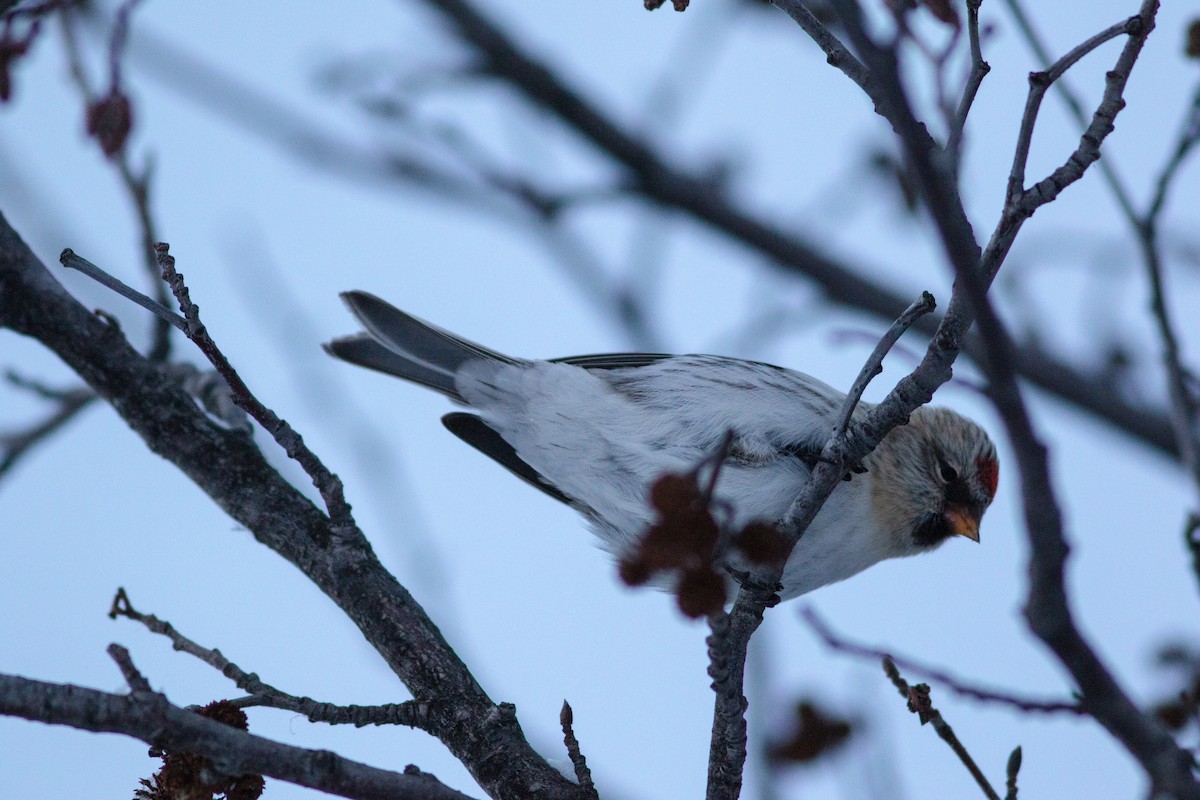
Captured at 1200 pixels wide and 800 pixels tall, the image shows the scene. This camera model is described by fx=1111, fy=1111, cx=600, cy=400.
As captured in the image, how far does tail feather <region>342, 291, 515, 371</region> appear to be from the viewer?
3947 mm

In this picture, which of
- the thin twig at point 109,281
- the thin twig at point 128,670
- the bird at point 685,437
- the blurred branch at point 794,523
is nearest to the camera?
the thin twig at point 128,670

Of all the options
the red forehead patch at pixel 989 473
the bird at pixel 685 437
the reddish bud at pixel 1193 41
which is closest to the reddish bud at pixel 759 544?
the bird at pixel 685 437

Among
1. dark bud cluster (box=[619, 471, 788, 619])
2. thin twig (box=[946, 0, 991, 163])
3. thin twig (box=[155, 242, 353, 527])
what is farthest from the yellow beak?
dark bud cluster (box=[619, 471, 788, 619])

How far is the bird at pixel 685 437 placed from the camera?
3.48 metres

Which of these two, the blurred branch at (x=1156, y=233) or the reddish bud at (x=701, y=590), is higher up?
the blurred branch at (x=1156, y=233)

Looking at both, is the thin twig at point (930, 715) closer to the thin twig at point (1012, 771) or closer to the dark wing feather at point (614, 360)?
the thin twig at point (1012, 771)

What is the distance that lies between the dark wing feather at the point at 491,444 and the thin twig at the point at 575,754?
5.57 ft

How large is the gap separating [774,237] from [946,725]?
125 inches

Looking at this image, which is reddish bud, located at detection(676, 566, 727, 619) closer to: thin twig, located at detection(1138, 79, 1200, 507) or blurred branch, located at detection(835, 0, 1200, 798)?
blurred branch, located at detection(835, 0, 1200, 798)

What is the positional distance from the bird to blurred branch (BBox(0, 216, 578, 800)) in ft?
3.21

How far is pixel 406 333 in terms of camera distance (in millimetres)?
3953

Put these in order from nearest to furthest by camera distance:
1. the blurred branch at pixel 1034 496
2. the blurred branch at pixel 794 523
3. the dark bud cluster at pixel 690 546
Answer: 1. the blurred branch at pixel 1034 496
2. the dark bud cluster at pixel 690 546
3. the blurred branch at pixel 794 523

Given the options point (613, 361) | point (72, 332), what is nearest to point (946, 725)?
point (613, 361)

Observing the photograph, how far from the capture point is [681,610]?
1.72 meters
